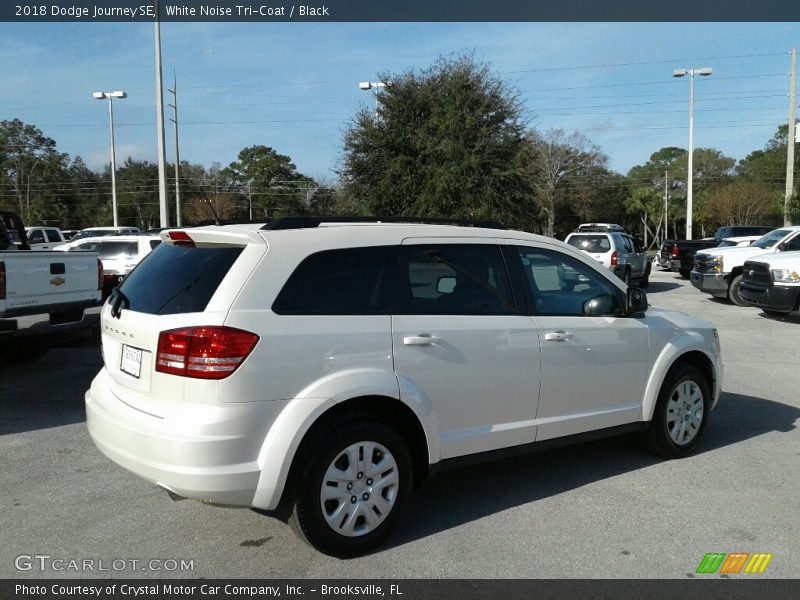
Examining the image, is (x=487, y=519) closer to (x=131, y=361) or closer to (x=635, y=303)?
(x=635, y=303)

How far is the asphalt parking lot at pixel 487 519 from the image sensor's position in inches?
147

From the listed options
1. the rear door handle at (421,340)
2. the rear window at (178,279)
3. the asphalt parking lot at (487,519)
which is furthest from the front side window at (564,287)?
the rear window at (178,279)

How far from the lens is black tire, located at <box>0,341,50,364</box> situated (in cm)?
931

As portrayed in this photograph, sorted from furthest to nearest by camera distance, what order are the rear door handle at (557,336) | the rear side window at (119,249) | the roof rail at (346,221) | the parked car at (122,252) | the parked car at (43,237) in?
1. the parked car at (43,237)
2. the rear side window at (119,249)
3. the parked car at (122,252)
4. the rear door handle at (557,336)
5. the roof rail at (346,221)

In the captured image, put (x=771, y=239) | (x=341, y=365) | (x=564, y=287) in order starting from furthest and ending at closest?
(x=771, y=239) < (x=564, y=287) < (x=341, y=365)

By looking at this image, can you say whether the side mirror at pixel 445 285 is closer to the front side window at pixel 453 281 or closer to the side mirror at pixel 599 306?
the front side window at pixel 453 281

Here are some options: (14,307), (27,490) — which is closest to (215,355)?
(27,490)

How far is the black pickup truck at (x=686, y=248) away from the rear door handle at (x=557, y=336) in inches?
917

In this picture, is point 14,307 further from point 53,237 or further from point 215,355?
point 53,237

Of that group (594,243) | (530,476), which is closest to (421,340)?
(530,476)

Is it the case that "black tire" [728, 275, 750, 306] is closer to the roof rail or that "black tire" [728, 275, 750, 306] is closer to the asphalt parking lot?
the asphalt parking lot

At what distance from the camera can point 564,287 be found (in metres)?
5.12

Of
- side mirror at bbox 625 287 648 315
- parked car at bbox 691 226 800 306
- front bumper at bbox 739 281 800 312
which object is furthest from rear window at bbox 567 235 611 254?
side mirror at bbox 625 287 648 315

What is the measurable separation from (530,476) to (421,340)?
68.2 inches
